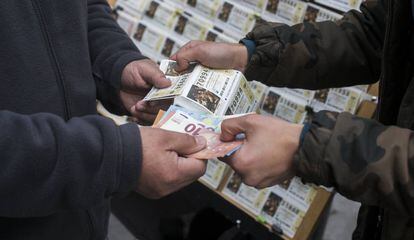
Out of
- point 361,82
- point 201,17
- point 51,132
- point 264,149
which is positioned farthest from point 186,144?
point 201,17

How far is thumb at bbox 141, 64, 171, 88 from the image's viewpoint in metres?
1.07

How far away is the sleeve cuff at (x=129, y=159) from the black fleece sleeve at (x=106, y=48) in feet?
1.16

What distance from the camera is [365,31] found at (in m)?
1.09

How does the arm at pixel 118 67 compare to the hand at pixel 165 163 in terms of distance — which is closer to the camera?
the hand at pixel 165 163

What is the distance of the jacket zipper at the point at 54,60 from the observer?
0.77 m

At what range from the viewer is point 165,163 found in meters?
0.78

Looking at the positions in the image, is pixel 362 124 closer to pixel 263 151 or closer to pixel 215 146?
pixel 263 151

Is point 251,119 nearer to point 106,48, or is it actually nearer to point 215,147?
point 215,147

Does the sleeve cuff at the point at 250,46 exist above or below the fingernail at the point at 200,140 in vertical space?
above

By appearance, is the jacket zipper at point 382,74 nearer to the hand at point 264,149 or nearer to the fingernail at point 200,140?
the hand at point 264,149

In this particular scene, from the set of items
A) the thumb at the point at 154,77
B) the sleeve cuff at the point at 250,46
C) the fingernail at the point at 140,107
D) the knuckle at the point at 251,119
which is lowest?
the fingernail at the point at 140,107

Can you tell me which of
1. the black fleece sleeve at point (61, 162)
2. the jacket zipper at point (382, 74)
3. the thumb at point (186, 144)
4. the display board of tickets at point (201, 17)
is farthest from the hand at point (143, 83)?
the display board of tickets at point (201, 17)

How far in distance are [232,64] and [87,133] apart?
1.75ft

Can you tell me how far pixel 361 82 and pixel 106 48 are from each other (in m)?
0.70
